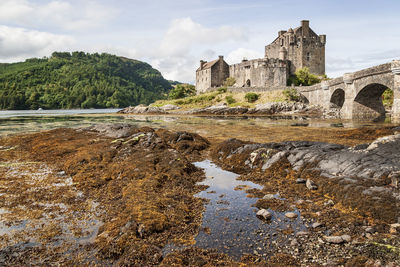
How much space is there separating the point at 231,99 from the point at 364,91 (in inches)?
1402

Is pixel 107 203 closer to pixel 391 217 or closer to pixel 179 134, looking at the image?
pixel 391 217

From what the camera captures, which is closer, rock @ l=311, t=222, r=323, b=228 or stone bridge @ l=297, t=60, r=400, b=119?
rock @ l=311, t=222, r=323, b=228

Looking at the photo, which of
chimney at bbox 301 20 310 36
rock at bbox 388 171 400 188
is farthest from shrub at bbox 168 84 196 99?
rock at bbox 388 171 400 188

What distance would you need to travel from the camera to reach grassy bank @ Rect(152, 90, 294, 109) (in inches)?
2504

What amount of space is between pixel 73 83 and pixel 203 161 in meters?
185

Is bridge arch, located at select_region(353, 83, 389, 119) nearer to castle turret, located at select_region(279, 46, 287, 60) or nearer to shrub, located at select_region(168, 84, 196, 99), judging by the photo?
castle turret, located at select_region(279, 46, 287, 60)

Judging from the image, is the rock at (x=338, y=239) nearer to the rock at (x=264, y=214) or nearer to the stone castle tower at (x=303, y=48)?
the rock at (x=264, y=214)

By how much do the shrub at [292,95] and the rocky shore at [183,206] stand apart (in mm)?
52341

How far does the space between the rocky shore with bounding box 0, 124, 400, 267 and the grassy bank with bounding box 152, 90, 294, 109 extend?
53.3 meters

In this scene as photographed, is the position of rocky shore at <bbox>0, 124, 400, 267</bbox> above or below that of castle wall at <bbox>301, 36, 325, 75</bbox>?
below

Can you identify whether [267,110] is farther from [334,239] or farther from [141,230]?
[141,230]

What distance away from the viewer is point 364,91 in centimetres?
3656

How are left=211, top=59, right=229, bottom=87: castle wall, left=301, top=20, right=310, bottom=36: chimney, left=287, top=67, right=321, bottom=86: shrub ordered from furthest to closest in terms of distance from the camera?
left=211, top=59, right=229, bottom=87: castle wall, left=301, top=20, right=310, bottom=36: chimney, left=287, top=67, right=321, bottom=86: shrub

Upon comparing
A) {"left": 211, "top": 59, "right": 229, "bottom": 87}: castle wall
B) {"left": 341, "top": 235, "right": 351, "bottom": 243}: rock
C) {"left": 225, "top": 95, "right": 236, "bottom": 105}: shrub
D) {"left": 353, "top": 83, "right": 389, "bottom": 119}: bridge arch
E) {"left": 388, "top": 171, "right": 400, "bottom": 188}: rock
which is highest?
{"left": 211, "top": 59, "right": 229, "bottom": 87}: castle wall
